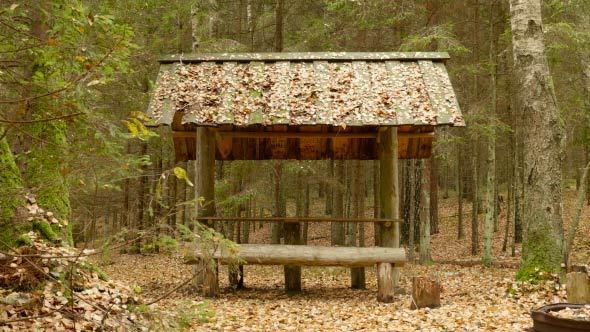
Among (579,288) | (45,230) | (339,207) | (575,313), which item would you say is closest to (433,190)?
(339,207)

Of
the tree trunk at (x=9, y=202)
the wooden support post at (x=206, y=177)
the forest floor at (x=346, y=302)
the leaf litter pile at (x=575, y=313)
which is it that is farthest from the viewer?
the wooden support post at (x=206, y=177)

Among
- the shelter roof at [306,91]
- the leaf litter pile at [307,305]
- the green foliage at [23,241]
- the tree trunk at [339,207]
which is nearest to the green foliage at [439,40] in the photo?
the shelter roof at [306,91]

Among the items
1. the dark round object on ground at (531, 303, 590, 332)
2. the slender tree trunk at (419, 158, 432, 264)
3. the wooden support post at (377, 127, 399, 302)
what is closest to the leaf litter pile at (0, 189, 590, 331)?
the dark round object on ground at (531, 303, 590, 332)

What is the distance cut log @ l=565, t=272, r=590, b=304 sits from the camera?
605 cm

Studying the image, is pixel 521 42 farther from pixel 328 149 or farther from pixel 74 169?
pixel 74 169

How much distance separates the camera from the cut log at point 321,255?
368 inches

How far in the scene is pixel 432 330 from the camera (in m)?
6.51

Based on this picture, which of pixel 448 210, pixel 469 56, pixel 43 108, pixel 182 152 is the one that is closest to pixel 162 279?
pixel 182 152

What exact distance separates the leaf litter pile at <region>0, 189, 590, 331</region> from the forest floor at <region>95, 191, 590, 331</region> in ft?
0.05

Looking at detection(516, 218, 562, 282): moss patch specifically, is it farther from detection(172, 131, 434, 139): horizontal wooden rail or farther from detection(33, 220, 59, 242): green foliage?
detection(33, 220, 59, 242): green foliage

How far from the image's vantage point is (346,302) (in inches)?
372

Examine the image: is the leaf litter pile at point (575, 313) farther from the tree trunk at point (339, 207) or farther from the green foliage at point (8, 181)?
the tree trunk at point (339, 207)

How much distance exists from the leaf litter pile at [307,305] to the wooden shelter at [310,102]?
1.41 meters

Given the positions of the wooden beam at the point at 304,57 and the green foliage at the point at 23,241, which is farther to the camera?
the wooden beam at the point at 304,57
